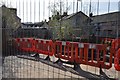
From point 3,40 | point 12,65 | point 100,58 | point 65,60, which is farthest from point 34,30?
point 65,60

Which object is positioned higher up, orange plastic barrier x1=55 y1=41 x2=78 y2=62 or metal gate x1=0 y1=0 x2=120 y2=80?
metal gate x1=0 y1=0 x2=120 y2=80

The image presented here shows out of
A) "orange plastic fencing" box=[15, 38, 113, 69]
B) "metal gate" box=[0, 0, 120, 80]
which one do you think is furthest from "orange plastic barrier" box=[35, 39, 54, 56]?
"metal gate" box=[0, 0, 120, 80]

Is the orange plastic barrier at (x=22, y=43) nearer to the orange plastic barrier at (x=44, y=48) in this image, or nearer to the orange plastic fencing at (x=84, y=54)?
the orange plastic barrier at (x=44, y=48)

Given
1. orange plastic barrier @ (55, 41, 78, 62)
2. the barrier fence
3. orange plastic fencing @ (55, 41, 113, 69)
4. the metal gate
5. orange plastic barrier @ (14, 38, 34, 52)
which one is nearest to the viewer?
the metal gate

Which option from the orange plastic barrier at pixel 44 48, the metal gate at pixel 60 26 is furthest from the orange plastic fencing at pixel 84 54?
the orange plastic barrier at pixel 44 48

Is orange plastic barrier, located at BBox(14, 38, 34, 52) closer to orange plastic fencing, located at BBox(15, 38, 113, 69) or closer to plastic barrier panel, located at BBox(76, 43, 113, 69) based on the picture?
orange plastic fencing, located at BBox(15, 38, 113, 69)

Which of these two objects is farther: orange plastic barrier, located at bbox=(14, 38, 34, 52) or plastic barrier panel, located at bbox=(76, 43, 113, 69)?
plastic barrier panel, located at bbox=(76, 43, 113, 69)

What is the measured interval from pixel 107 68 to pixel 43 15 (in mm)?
2851

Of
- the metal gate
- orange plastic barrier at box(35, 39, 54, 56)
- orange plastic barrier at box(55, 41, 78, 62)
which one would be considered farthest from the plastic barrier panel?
orange plastic barrier at box(35, 39, 54, 56)

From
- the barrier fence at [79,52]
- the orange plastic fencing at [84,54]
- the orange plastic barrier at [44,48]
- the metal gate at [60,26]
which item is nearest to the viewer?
the metal gate at [60,26]

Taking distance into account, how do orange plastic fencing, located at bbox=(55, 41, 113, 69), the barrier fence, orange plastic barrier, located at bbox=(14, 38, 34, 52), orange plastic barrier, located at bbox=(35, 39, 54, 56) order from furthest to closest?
orange plastic barrier, located at bbox=(35, 39, 54, 56) → orange plastic fencing, located at bbox=(55, 41, 113, 69) → the barrier fence → orange plastic barrier, located at bbox=(14, 38, 34, 52)

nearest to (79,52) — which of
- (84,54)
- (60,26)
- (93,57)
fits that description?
(84,54)

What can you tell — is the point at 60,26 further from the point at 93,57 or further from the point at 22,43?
the point at 22,43

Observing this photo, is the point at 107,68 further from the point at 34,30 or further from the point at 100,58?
the point at 34,30
